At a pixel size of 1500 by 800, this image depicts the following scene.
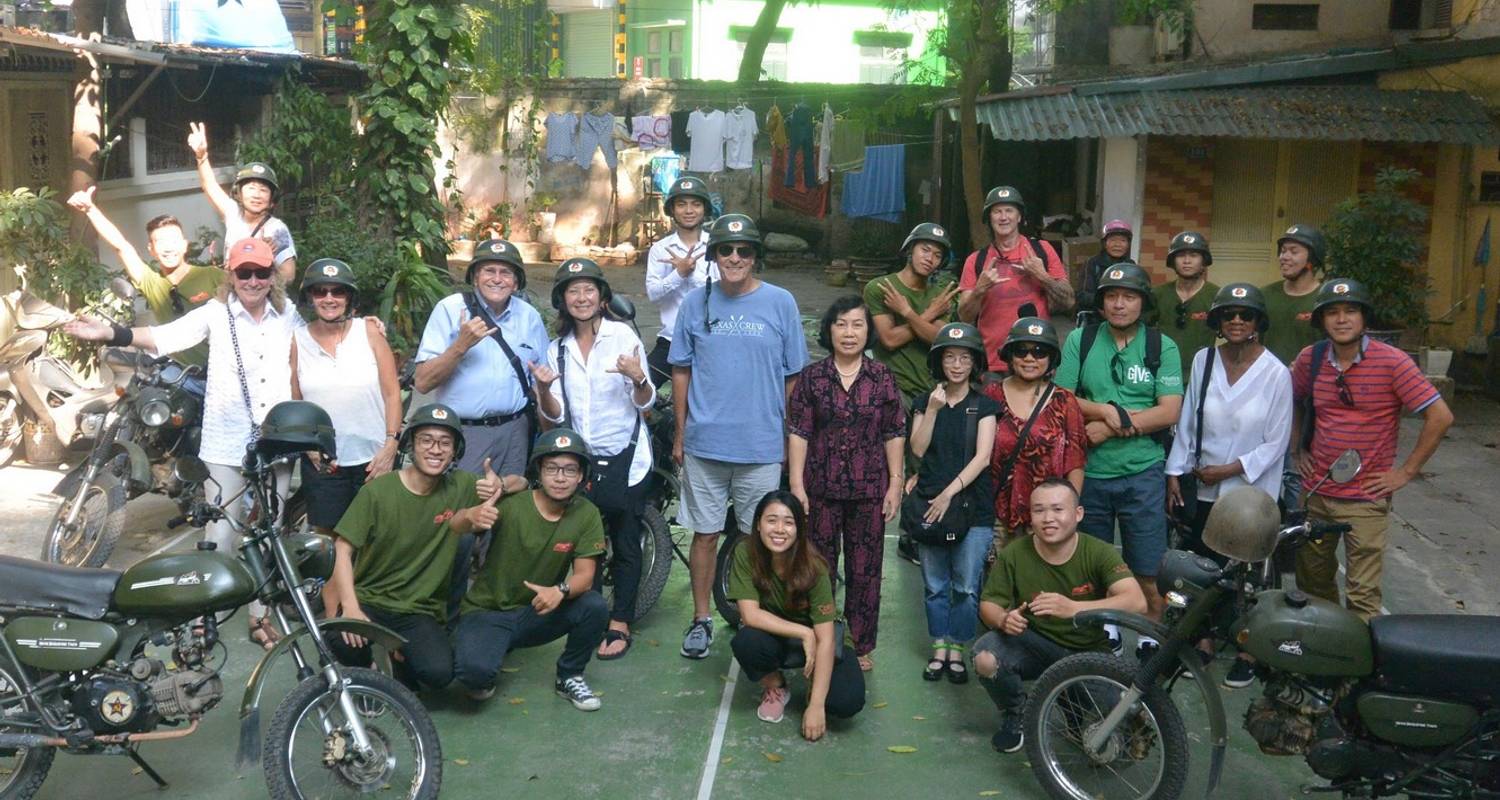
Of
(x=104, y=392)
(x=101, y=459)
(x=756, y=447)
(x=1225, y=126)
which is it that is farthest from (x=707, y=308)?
(x=1225, y=126)

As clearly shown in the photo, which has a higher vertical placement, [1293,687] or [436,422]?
[436,422]

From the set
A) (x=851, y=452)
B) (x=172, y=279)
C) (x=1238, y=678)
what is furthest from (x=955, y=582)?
(x=172, y=279)

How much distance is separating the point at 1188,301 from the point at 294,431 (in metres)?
4.13

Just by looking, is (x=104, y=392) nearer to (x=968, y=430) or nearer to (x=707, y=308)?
(x=707, y=308)

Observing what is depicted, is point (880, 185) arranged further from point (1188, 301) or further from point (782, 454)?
point (782, 454)

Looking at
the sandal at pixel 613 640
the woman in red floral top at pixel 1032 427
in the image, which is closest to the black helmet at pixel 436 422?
the sandal at pixel 613 640

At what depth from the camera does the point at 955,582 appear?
6.29 metres

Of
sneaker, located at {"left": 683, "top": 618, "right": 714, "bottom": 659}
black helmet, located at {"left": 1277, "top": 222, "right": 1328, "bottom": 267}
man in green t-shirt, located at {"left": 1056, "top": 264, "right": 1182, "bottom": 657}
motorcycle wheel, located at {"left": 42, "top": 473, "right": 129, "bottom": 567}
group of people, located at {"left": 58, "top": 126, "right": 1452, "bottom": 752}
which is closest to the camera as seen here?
group of people, located at {"left": 58, "top": 126, "right": 1452, "bottom": 752}

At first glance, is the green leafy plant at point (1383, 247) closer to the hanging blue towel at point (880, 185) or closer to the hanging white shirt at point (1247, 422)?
the hanging white shirt at point (1247, 422)

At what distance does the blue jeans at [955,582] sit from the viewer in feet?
20.4

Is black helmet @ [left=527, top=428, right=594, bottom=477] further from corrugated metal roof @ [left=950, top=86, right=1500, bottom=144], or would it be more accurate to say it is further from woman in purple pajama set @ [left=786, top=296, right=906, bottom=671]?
corrugated metal roof @ [left=950, top=86, right=1500, bottom=144]

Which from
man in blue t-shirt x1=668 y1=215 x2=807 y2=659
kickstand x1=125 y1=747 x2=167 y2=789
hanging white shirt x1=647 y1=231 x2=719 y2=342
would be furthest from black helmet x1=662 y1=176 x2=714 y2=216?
kickstand x1=125 y1=747 x2=167 y2=789

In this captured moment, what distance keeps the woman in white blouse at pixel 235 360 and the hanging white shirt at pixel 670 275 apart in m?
2.01

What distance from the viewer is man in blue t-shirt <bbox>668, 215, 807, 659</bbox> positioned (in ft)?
20.8
